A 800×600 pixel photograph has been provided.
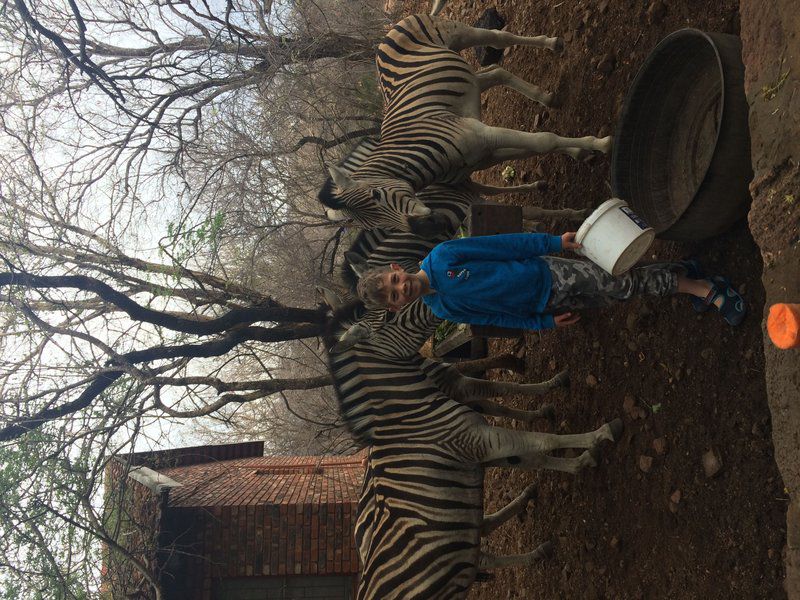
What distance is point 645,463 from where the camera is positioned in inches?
146

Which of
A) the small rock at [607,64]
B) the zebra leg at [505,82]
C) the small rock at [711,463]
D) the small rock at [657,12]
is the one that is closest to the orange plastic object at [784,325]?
the small rock at [711,463]

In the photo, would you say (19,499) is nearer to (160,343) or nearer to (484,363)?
(160,343)

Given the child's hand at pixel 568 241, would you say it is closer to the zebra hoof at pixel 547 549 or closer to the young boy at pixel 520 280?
the young boy at pixel 520 280

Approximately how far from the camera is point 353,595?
25.0 feet

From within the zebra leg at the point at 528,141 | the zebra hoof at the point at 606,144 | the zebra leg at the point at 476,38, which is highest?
the zebra leg at the point at 476,38

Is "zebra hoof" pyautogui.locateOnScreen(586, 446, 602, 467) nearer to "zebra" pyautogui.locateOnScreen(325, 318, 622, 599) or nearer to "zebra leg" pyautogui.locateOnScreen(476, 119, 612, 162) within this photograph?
"zebra" pyautogui.locateOnScreen(325, 318, 622, 599)

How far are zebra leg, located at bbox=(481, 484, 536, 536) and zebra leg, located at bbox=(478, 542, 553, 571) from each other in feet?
0.81

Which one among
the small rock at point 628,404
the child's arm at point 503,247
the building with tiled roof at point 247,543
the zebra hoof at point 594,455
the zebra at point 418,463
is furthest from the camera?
the building with tiled roof at point 247,543

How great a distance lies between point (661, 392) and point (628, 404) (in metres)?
0.35

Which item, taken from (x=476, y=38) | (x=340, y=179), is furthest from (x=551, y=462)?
(x=476, y=38)

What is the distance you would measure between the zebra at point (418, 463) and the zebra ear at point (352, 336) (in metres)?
0.06

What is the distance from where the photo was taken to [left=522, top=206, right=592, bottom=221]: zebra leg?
4797 mm

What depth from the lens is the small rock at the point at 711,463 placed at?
10.2 ft

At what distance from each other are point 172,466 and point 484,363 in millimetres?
7055
